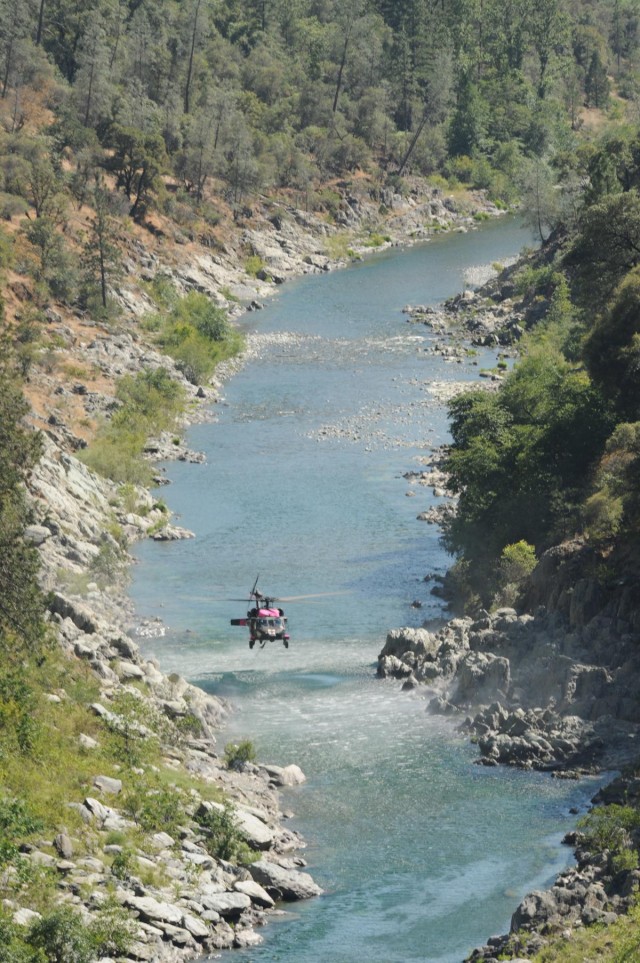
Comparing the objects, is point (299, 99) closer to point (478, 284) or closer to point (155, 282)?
point (478, 284)

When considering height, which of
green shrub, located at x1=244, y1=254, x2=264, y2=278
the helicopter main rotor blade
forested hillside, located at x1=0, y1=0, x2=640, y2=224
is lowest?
the helicopter main rotor blade

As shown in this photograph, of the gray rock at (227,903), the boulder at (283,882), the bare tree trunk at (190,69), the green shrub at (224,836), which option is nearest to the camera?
the gray rock at (227,903)

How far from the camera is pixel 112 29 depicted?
14675 cm

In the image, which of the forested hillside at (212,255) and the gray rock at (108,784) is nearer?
the gray rock at (108,784)

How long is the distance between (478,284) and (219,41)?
56.0 m

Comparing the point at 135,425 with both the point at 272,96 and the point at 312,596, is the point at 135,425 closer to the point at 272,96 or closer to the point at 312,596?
the point at 312,596

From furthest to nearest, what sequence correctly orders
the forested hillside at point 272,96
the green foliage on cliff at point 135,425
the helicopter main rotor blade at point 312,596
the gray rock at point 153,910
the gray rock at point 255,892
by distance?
the forested hillside at point 272,96 → the green foliage on cliff at point 135,425 → the helicopter main rotor blade at point 312,596 → the gray rock at point 255,892 → the gray rock at point 153,910

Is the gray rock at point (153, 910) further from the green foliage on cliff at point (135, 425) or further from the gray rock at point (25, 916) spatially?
the green foliage on cliff at point (135, 425)

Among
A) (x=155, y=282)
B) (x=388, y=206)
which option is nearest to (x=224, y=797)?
(x=155, y=282)

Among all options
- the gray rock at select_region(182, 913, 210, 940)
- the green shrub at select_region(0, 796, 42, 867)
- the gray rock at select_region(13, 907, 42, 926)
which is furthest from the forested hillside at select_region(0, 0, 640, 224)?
the gray rock at select_region(13, 907, 42, 926)

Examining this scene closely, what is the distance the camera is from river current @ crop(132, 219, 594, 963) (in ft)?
126

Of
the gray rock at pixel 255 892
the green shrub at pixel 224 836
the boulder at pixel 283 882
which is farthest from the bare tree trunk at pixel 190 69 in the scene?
the gray rock at pixel 255 892

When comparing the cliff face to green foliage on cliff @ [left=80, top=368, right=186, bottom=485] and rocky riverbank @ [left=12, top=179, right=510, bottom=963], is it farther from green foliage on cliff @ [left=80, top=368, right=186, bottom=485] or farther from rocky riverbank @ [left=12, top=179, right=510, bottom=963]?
green foliage on cliff @ [left=80, top=368, right=186, bottom=485]

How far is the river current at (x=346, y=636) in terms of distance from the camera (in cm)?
3850
